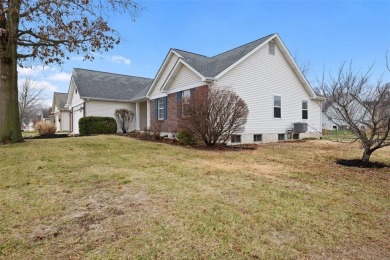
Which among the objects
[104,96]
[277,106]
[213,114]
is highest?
[104,96]

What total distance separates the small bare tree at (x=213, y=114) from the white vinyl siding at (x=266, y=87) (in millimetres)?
2478

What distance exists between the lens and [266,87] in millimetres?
14805

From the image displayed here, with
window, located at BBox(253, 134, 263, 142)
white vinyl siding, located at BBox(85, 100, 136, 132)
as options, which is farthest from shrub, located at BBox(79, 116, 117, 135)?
window, located at BBox(253, 134, 263, 142)

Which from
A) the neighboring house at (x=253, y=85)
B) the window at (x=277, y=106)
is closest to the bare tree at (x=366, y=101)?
the neighboring house at (x=253, y=85)

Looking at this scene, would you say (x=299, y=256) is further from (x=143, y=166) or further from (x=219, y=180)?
(x=143, y=166)

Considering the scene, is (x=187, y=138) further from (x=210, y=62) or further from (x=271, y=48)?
(x=271, y=48)

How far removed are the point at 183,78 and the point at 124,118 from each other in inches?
299

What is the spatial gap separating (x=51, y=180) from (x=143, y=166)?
2100 mm

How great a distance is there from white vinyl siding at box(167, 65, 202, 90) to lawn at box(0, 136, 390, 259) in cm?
808

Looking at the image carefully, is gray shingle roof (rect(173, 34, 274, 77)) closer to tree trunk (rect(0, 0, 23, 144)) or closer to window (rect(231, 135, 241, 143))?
window (rect(231, 135, 241, 143))

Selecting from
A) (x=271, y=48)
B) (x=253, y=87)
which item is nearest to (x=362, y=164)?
(x=253, y=87)

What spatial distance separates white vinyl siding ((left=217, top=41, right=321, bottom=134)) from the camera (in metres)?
13.6

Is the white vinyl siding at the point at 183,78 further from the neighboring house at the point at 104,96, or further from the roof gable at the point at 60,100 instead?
the roof gable at the point at 60,100

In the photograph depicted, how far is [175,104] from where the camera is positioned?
15.2 m
